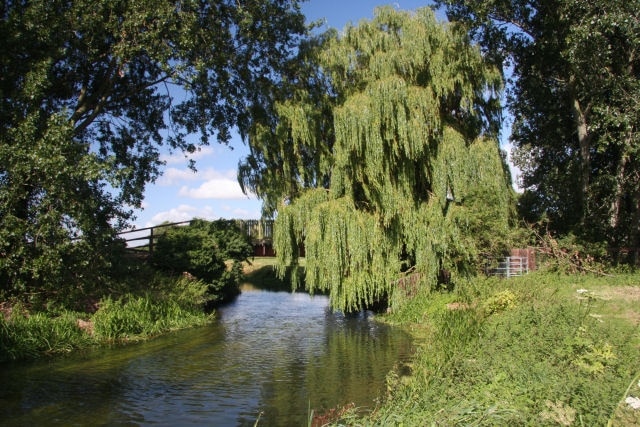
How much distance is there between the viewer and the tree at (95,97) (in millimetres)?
11586

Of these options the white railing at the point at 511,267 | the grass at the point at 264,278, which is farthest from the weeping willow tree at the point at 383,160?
the grass at the point at 264,278

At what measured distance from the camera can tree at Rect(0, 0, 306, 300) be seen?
1159cm

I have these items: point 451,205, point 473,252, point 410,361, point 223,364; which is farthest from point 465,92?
point 223,364

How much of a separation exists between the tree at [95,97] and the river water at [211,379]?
9.39ft

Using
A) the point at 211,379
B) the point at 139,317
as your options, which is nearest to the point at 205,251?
the point at 139,317

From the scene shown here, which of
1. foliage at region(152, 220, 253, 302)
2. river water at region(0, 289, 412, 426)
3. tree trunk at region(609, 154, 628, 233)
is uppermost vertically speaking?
tree trunk at region(609, 154, 628, 233)

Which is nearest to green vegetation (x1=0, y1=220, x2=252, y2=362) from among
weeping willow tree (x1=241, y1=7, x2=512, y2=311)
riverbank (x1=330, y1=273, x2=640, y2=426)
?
weeping willow tree (x1=241, y1=7, x2=512, y2=311)

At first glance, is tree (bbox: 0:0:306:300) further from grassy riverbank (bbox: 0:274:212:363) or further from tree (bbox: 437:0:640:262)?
tree (bbox: 437:0:640:262)

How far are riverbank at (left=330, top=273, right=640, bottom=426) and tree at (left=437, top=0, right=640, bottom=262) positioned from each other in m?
6.29

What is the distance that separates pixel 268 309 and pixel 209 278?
8.45 ft

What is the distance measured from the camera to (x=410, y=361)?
404 inches

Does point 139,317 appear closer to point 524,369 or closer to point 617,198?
point 524,369

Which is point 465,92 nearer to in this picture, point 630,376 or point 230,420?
point 630,376

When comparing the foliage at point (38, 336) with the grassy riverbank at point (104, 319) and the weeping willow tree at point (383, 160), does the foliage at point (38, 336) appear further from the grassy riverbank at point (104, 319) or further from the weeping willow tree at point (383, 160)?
the weeping willow tree at point (383, 160)
